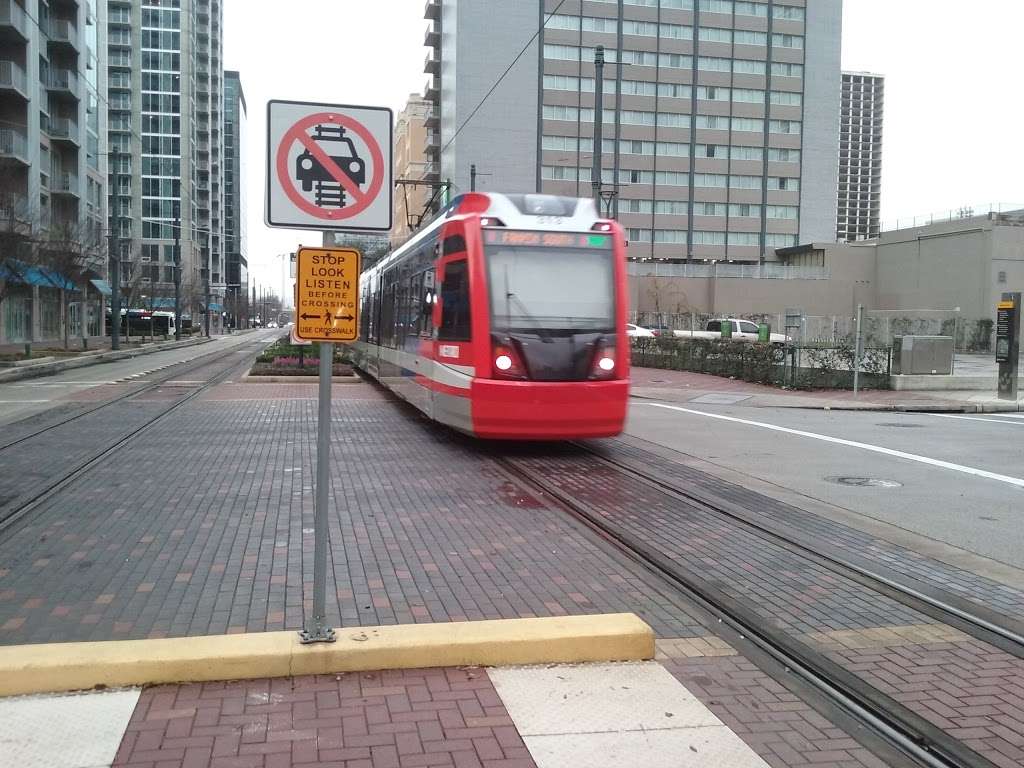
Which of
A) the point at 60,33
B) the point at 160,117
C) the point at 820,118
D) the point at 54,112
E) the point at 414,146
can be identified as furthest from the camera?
the point at 160,117

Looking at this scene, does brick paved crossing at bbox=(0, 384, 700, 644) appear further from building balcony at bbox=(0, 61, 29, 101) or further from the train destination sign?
building balcony at bbox=(0, 61, 29, 101)

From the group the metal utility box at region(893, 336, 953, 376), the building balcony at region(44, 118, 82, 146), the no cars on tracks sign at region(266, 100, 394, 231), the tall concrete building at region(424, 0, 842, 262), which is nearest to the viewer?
the no cars on tracks sign at region(266, 100, 394, 231)

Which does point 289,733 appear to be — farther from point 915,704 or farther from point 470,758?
point 915,704

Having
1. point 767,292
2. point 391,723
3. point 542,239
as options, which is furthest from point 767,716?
point 767,292

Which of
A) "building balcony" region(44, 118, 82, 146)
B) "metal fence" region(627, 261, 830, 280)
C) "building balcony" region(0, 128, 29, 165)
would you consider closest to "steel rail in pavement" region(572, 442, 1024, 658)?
"building balcony" region(0, 128, 29, 165)

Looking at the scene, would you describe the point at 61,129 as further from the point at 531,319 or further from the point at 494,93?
the point at 531,319

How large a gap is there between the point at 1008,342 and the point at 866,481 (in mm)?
14379

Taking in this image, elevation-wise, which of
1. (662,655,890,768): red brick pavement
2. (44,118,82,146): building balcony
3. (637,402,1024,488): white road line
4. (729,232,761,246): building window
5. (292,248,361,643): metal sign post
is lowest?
(662,655,890,768): red brick pavement

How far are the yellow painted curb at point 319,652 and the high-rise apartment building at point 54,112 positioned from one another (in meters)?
35.1

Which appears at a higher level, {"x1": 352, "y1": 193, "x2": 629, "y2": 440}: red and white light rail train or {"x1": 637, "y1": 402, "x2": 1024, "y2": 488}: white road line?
{"x1": 352, "y1": 193, "x2": 629, "y2": 440}: red and white light rail train

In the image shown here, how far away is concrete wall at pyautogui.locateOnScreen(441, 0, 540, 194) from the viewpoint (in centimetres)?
7656

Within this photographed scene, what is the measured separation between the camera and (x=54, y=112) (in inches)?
2156

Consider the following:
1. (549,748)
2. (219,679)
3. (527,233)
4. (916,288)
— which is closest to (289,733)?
(219,679)

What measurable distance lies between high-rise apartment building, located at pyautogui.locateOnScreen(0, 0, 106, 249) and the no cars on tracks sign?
1374 inches
